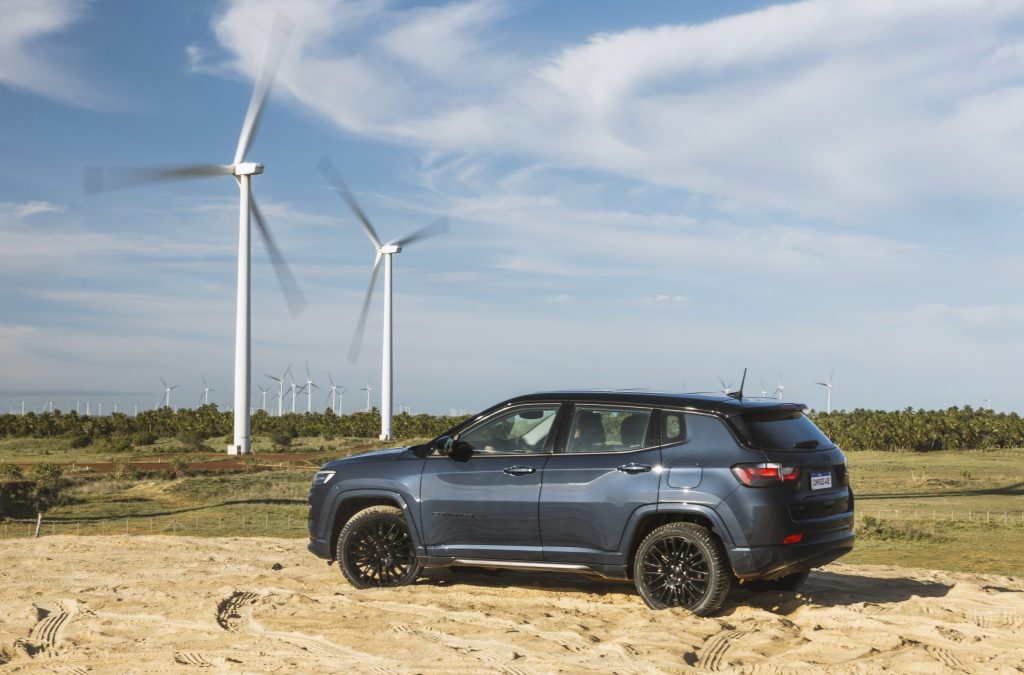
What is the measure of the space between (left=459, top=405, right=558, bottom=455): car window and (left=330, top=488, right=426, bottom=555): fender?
0.84 meters

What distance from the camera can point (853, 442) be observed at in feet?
237

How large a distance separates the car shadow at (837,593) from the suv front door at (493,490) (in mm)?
1867

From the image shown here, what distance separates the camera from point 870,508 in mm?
30453

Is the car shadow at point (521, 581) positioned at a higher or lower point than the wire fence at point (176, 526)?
higher

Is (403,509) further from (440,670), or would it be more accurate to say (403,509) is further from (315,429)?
(315,429)

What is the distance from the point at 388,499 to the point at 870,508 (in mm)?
23238

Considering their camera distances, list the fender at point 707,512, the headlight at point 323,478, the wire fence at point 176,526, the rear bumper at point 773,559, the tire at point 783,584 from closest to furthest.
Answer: the rear bumper at point 773,559, the fender at point 707,512, the tire at point 783,584, the headlight at point 323,478, the wire fence at point 176,526

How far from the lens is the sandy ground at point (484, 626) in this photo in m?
7.37

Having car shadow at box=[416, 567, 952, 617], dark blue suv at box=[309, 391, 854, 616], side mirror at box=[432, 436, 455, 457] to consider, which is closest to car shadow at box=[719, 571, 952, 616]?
car shadow at box=[416, 567, 952, 617]

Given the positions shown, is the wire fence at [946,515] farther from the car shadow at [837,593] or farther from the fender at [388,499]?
the fender at [388,499]

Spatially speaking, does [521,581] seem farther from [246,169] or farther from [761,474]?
[246,169]

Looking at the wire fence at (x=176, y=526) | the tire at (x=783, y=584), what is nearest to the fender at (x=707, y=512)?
the tire at (x=783, y=584)

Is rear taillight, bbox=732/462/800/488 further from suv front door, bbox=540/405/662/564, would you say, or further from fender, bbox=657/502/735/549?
suv front door, bbox=540/405/662/564

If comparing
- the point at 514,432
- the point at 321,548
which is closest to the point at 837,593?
the point at 514,432
